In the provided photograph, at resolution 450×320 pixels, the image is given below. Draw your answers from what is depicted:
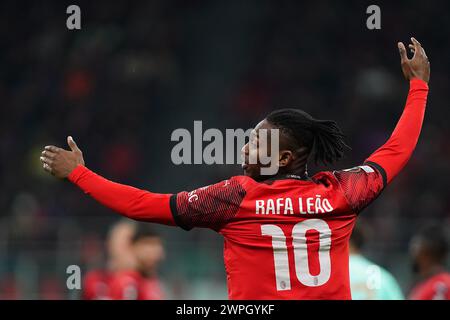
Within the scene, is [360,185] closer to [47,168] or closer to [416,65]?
[416,65]

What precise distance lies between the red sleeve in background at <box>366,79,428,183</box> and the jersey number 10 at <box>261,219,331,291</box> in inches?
16.8

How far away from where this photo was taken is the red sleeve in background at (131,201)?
355 centimetres

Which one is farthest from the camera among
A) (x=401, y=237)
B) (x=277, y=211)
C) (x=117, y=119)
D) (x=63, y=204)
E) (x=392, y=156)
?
(x=117, y=119)

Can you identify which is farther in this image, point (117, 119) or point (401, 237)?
point (117, 119)

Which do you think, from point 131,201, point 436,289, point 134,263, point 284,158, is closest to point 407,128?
point 284,158

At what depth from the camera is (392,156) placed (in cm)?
390

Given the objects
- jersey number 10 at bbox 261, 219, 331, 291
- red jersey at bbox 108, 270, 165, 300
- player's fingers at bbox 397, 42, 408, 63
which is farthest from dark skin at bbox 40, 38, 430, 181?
red jersey at bbox 108, 270, 165, 300

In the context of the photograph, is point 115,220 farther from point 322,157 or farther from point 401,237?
point 322,157

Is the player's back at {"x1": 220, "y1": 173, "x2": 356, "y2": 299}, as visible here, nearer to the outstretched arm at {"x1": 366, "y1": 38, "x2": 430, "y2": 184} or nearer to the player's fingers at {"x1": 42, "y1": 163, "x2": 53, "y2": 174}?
the outstretched arm at {"x1": 366, "y1": 38, "x2": 430, "y2": 184}

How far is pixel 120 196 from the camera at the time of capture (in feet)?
11.7

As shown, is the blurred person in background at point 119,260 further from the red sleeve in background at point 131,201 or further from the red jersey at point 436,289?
the red sleeve in background at point 131,201

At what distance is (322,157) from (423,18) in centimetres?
1130

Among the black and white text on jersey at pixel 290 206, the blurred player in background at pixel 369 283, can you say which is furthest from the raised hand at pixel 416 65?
the blurred player in background at pixel 369 283
